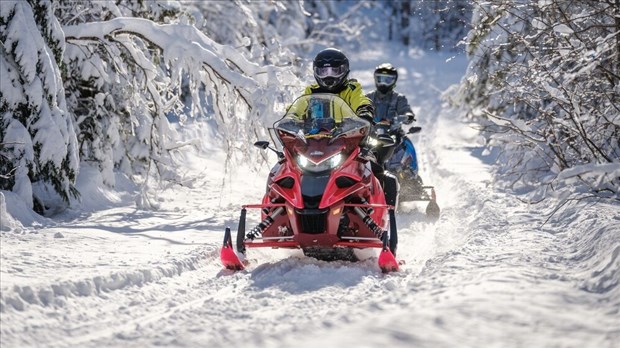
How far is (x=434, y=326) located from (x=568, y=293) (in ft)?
4.29

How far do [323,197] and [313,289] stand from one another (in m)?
1.09

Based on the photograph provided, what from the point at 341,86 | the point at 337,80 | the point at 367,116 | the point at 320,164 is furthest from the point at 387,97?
the point at 320,164

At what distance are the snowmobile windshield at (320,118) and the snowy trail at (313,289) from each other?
1.24 meters

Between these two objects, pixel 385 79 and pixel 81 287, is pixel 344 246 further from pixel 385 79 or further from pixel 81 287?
pixel 385 79

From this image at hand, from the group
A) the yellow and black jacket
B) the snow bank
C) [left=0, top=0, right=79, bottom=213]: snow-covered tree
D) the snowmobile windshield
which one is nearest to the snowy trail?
the snow bank

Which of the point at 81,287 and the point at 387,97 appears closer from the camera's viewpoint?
the point at 81,287

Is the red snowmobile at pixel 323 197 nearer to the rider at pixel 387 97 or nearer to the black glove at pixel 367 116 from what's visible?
the black glove at pixel 367 116

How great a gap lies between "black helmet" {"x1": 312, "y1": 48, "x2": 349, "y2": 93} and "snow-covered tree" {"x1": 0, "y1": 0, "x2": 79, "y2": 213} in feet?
10.3

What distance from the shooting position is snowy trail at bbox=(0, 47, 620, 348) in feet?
13.8

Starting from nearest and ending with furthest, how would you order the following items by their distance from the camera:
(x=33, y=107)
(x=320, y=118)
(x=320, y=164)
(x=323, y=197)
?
(x=323, y=197) < (x=320, y=164) < (x=320, y=118) < (x=33, y=107)

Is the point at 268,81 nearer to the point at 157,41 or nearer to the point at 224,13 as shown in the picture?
the point at 157,41

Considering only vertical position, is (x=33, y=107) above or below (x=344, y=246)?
above

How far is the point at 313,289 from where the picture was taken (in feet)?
18.0

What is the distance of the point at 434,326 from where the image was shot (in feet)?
13.9
